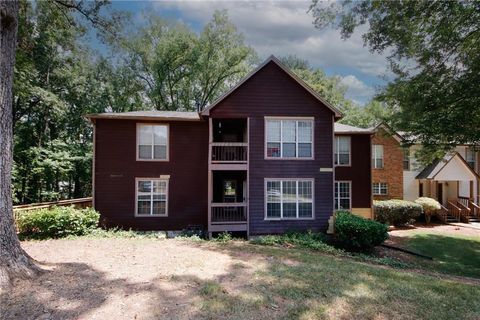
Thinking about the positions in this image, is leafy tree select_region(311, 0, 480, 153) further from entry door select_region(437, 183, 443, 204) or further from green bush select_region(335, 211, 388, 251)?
entry door select_region(437, 183, 443, 204)

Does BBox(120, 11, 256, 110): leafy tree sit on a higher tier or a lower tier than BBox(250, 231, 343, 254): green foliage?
higher

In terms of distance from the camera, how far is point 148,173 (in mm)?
14250

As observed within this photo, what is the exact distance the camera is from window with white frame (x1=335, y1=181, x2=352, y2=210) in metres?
17.1

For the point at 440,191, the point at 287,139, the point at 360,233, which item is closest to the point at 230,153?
the point at 287,139

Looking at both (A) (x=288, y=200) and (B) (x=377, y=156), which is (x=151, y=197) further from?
(B) (x=377, y=156)

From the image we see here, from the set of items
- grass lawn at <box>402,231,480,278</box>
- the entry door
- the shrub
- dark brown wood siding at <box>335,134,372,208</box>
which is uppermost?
dark brown wood siding at <box>335,134,372,208</box>

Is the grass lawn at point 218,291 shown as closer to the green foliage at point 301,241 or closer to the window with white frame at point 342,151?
the green foliage at point 301,241

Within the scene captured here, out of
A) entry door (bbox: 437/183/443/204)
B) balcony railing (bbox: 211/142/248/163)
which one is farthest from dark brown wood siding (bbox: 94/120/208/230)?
entry door (bbox: 437/183/443/204)

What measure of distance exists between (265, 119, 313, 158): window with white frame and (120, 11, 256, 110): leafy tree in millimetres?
18094

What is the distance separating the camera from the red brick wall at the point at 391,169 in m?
20.4

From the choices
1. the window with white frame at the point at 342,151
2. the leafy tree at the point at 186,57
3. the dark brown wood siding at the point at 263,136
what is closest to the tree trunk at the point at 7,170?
the dark brown wood siding at the point at 263,136

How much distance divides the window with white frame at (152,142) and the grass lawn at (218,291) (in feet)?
22.7

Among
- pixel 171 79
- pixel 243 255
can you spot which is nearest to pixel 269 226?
pixel 243 255

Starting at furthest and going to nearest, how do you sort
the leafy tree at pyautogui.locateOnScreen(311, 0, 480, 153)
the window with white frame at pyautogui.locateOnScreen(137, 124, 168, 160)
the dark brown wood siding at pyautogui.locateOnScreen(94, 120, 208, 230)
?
the window with white frame at pyautogui.locateOnScreen(137, 124, 168, 160), the dark brown wood siding at pyautogui.locateOnScreen(94, 120, 208, 230), the leafy tree at pyautogui.locateOnScreen(311, 0, 480, 153)
